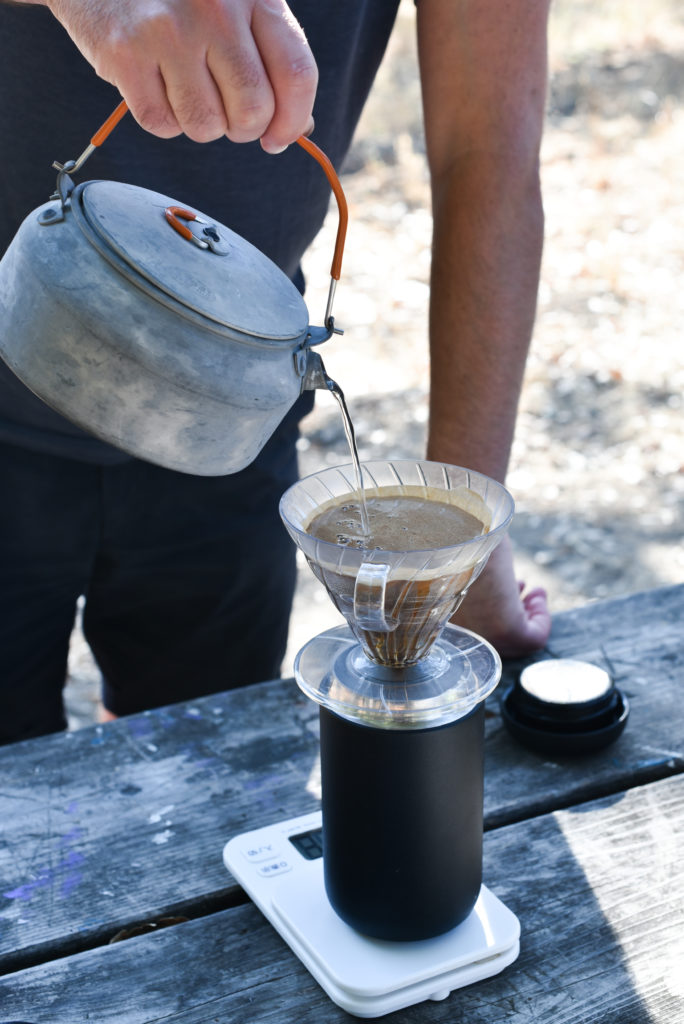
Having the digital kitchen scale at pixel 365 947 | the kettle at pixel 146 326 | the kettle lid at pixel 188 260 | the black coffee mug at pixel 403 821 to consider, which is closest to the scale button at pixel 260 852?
the digital kitchen scale at pixel 365 947

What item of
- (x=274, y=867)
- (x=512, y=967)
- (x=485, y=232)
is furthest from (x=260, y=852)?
(x=485, y=232)

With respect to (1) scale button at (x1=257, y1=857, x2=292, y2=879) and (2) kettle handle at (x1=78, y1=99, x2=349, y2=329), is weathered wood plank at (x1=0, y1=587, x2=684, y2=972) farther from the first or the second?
(2) kettle handle at (x1=78, y1=99, x2=349, y2=329)

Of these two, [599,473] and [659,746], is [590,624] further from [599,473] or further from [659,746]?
[599,473]

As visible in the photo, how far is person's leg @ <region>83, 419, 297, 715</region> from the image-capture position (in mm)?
1688

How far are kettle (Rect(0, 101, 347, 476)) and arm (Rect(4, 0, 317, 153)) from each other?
2.7 inches

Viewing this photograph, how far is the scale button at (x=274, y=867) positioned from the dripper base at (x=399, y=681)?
0.71 ft

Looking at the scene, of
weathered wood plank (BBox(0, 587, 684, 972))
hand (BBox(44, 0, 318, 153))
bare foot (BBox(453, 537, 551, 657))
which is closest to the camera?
hand (BBox(44, 0, 318, 153))

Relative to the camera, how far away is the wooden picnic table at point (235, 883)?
913 millimetres

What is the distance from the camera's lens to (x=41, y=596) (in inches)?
67.4

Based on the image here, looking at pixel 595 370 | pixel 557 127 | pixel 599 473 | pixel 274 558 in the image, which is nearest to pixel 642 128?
pixel 557 127

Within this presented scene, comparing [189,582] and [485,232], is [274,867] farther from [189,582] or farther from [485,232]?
[485,232]

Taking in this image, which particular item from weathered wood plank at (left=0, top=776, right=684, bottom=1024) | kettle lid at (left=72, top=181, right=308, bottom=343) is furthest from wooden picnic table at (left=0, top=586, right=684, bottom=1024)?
→ kettle lid at (left=72, top=181, right=308, bottom=343)

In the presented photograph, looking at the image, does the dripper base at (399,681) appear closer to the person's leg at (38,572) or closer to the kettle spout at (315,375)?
the kettle spout at (315,375)

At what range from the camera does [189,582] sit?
1796 millimetres
